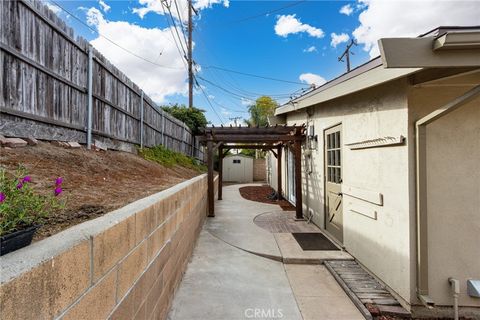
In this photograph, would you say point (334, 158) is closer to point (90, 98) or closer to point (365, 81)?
point (365, 81)

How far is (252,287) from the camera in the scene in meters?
3.64

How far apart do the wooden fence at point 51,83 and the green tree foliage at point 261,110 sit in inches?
869

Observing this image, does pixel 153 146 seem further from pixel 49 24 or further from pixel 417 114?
pixel 417 114

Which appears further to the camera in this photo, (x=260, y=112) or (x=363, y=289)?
(x=260, y=112)

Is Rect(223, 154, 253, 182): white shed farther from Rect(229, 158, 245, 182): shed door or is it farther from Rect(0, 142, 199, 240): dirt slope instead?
Rect(0, 142, 199, 240): dirt slope

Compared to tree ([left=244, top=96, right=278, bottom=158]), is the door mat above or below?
below

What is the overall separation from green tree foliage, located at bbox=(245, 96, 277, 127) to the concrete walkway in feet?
73.8

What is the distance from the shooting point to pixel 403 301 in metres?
3.23

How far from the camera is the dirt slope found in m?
1.65

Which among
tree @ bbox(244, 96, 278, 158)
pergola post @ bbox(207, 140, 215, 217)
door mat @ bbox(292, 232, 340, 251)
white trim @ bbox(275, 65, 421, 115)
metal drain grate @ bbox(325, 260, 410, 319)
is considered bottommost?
metal drain grate @ bbox(325, 260, 410, 319)

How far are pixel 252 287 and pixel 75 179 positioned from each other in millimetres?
2553

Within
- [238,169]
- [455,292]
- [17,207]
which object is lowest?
[455,292]

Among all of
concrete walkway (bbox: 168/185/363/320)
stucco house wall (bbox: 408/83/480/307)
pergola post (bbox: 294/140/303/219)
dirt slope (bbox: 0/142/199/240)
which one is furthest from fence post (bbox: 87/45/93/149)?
pergola post (bbox: 294/140/303/219)

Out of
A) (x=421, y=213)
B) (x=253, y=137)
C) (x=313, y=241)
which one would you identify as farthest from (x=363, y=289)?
(x=253, y=137)
